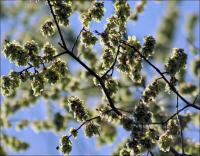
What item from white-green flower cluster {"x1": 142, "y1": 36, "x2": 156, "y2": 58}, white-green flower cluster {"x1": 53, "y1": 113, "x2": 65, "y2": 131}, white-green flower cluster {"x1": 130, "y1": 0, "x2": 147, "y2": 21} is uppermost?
white-green flower cluster {"x1": 130, "y1": 0, "x2": 147, "y2": 21}

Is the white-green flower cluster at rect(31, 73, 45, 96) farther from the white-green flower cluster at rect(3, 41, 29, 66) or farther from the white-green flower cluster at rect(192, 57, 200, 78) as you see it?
the white-green flower cluster at rect(192, 57, 200, 78)

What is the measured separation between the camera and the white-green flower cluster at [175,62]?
7.70m

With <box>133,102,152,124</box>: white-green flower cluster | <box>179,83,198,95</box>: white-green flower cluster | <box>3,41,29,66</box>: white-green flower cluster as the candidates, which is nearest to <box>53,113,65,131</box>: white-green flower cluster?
<box>179,83,198,95</box>: white-green flower cluster

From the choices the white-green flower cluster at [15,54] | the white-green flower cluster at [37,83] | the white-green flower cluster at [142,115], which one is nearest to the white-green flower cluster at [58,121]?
the white-green flower cluster at [142,115]

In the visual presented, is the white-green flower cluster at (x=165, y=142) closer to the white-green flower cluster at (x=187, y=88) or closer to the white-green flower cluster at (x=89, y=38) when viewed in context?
the white-green flower cluster at (x=89, y=38)

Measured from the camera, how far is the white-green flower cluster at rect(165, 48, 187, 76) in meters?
7.70

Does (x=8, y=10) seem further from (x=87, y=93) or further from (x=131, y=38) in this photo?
(x=131, y=38)

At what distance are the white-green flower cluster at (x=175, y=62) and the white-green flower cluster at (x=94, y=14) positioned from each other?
3.00 feet

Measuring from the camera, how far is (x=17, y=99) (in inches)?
620

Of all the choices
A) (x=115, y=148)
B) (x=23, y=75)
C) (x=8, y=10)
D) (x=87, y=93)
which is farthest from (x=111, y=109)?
(x=8, y=10)

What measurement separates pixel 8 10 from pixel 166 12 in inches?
167

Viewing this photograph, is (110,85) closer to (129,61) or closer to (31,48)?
(129,61)

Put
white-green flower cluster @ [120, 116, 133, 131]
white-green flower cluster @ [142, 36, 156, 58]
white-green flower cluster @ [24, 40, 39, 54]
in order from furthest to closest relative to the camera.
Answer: white-green flower cluster @ [120, 116, 133, 131] < white-green flower cluster @ [142, 36, 156, 58] < white-green flower cluster @ [24, 40, 39, 54]

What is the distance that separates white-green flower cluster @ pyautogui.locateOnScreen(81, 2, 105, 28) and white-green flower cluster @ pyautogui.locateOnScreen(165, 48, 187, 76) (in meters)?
0.91
